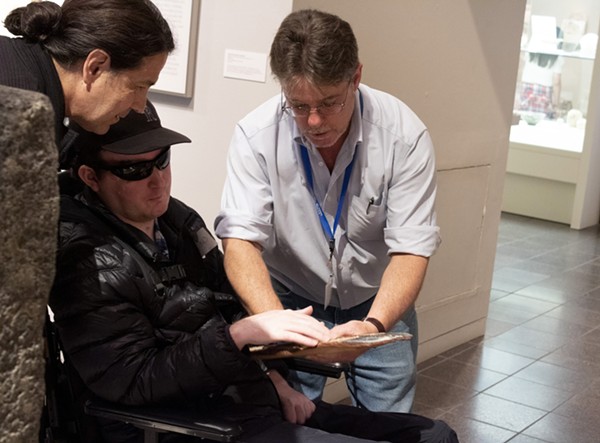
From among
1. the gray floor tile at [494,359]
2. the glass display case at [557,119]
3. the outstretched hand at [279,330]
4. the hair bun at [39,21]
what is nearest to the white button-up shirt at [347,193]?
the outstretched hand at [279,330]

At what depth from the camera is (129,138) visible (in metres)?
2.45

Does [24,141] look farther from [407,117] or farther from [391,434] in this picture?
[407,117]

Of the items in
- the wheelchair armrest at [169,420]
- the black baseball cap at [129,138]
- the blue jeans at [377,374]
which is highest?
the black baseball cap at [129,138]

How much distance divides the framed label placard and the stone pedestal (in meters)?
2.97

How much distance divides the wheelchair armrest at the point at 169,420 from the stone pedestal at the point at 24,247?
86cm

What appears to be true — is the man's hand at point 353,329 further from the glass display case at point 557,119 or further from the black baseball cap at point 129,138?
the glass display case at point 557,119

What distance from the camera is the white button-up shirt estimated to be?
2867 mm

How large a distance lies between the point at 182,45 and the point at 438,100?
1347 millimetres

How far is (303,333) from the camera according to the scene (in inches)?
87.6

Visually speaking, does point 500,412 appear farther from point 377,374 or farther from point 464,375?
point 377,374

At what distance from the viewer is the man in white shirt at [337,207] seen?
8.74 ft

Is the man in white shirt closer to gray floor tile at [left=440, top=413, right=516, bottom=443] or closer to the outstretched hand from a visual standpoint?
the outstretched hand

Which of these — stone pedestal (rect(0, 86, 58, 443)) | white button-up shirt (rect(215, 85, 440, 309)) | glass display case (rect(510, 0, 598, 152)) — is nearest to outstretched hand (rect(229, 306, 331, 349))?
white button-up shirt (rect(215, 85, 440, 309))

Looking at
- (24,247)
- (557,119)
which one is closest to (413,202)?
(24,247)
